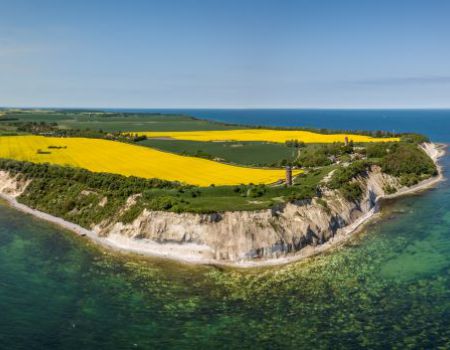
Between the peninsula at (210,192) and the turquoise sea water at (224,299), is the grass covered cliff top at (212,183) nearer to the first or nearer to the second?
the peninsula at (210,192)

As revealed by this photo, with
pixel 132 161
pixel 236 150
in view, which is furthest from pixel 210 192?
pixel 236 150

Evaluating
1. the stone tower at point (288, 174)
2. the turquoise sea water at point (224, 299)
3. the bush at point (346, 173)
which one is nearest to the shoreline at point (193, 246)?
the turquoise sea water at point (224, 299)

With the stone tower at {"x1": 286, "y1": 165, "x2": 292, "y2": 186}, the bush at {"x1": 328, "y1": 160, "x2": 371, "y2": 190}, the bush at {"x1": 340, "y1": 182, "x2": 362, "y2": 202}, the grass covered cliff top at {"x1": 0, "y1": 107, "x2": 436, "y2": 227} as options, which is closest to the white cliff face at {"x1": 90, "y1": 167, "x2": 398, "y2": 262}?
the grass covered cliff top at {"x1": 0, "y1": 107, "x2": 436, "y2": 227}

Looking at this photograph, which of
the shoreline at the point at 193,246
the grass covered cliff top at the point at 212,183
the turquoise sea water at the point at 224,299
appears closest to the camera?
the turquoise sea water at the point at 224,299

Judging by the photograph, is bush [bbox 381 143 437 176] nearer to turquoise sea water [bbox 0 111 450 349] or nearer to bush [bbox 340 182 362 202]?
bush [bbox 340 182 362 202]

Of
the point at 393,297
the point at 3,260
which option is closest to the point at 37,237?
the point at 3,260

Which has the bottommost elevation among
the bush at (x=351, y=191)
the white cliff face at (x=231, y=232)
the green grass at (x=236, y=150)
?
the white cliff face at (x=231, y=232)
